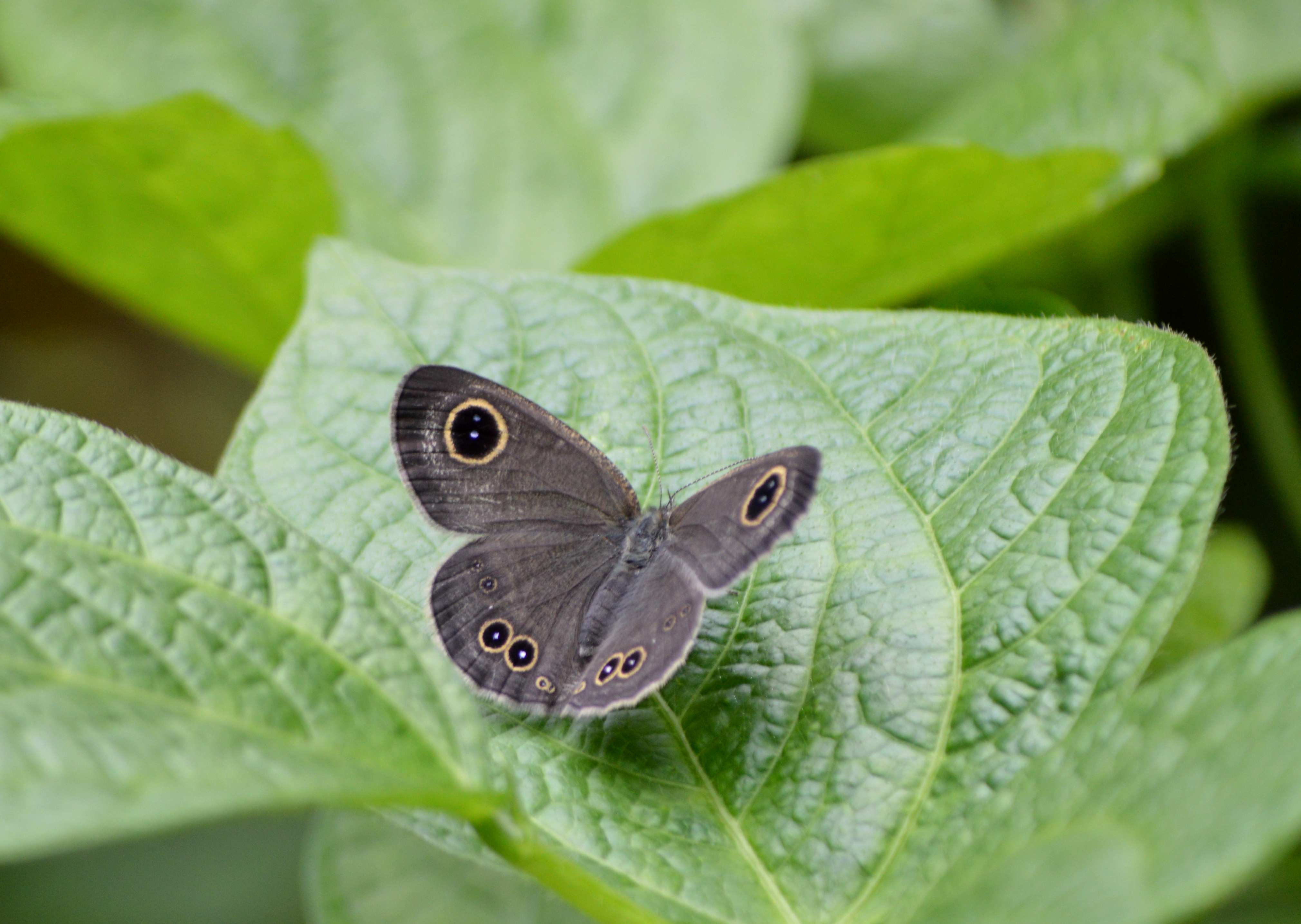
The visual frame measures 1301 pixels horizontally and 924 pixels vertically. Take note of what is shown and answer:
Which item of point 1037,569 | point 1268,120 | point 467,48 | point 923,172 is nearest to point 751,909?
point 1037,569

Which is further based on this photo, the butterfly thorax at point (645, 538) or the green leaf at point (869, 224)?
the green leaf at point (869, 224)

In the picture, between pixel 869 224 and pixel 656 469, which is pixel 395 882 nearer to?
pixel 656 469

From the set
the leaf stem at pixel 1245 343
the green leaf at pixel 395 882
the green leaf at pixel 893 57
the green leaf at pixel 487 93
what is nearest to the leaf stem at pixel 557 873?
the green leaf at pixel 395 882

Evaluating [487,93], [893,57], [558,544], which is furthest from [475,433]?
[893,57]

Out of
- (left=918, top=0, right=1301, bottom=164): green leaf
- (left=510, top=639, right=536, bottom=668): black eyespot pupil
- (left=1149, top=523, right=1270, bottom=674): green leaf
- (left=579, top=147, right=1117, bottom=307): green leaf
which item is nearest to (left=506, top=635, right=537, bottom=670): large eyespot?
(left=510, top=639, right=536, bottom=668): black eyespot pupil

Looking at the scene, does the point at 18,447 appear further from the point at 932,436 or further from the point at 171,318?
the point at 171,318

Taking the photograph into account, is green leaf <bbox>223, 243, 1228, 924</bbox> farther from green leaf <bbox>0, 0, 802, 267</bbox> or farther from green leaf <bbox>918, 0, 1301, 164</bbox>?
green leaf <bbox>0, 0, 802, 267</bbox>

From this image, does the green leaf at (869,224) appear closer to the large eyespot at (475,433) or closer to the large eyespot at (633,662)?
the large eyespot at (475,433)

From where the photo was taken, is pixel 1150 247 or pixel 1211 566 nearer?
pixel 1211 566
